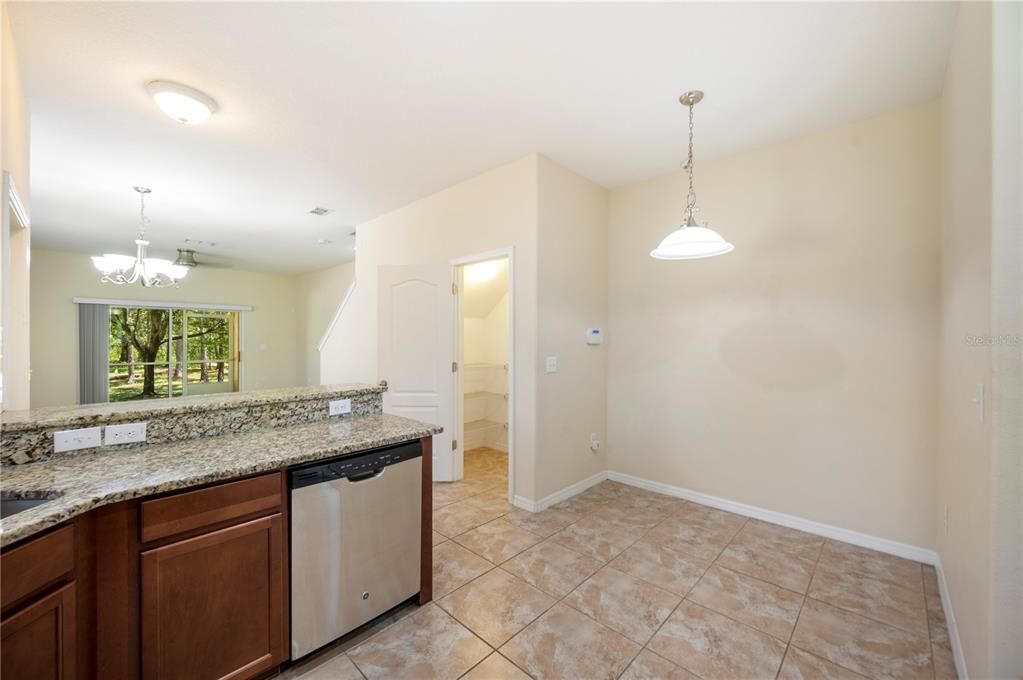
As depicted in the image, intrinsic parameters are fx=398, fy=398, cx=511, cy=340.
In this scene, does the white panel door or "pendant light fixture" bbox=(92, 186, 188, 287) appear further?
"pendant light fixture" bbox=(92, 186, 188, 287)

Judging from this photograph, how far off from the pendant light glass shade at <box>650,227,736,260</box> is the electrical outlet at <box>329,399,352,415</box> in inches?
77.9

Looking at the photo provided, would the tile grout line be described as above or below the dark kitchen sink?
below

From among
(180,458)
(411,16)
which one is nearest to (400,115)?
(411,16)

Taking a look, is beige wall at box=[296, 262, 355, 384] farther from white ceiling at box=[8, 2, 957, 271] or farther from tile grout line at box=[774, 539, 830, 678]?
tile grout line at box=[774, 539, 830, 678]

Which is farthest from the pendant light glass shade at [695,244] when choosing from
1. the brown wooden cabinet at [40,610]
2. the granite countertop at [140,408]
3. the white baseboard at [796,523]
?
the brown wooden cabinet at [40,610]

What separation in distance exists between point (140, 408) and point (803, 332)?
3835 millimetres

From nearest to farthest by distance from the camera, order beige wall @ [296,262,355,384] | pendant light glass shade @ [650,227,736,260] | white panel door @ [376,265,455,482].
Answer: pendant light glass shade @ [650,227,736,260] → white panel door @ [376,265,455,482] → beige wall @ [296,262,355,384]

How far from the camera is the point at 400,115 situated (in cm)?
262

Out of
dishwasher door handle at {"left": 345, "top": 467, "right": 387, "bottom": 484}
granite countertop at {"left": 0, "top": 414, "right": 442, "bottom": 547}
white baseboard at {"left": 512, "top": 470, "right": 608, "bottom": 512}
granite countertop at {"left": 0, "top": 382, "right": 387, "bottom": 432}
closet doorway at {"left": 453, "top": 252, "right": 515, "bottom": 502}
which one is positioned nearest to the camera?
granite countertop at {"left": 0, "top": 414, "right": 442, "bottom": 547}

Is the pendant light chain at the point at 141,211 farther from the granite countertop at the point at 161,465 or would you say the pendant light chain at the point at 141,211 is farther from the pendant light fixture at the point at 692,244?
the pendant light fixture at the point at 692,244

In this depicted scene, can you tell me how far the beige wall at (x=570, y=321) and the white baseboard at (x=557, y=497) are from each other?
46mm

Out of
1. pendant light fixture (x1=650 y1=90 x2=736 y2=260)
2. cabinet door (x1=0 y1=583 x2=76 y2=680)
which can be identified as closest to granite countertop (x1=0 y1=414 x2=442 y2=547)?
cabinet door (x1=0 y1=583 x2=76 y2=680)

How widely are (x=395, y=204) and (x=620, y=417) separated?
3.22 m

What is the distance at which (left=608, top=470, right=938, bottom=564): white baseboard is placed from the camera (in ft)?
8.02
